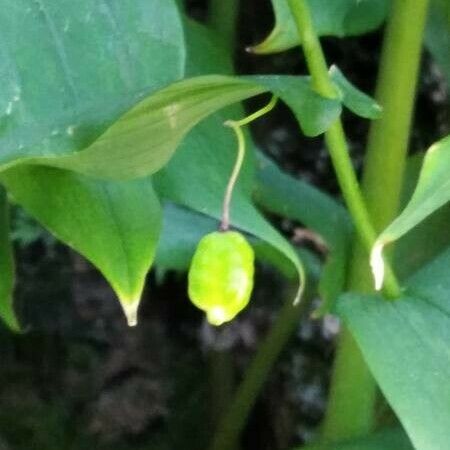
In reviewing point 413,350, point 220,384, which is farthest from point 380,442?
point 220,384

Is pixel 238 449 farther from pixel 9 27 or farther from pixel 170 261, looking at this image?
pixel 9 27

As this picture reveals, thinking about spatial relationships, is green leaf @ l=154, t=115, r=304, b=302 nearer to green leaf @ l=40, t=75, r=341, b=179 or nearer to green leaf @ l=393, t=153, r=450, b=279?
green leaf @ l=40, t=75, r=341, b=179

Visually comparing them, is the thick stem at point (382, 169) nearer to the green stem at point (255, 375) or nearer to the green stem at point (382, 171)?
the green stem at point (382, 171)

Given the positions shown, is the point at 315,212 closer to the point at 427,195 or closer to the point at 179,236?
the point at 179,236

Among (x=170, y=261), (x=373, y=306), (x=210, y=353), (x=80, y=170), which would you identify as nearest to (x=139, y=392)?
(x=210, y=353)

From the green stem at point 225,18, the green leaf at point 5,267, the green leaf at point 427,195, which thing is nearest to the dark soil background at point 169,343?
the green stem at point 225,18
